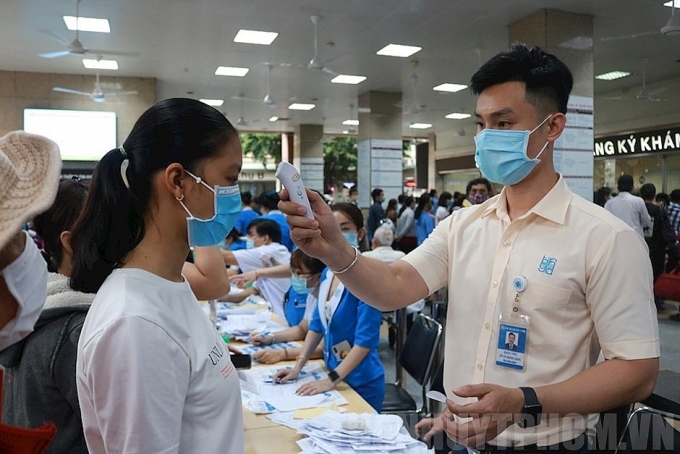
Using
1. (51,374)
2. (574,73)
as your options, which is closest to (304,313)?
(51,374)

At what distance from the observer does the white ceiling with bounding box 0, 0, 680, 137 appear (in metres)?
6.23

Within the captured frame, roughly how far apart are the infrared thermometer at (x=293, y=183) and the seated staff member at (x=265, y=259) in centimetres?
252

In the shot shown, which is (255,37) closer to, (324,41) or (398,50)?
(324,41)

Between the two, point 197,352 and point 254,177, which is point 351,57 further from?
point 254,177

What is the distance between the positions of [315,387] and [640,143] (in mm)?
11206

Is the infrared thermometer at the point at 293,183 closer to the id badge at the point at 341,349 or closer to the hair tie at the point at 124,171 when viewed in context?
the hair tie at the point at 124,171

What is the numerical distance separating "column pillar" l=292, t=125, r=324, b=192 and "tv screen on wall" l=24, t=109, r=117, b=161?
7197 millimetres

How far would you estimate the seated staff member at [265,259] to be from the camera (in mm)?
3992

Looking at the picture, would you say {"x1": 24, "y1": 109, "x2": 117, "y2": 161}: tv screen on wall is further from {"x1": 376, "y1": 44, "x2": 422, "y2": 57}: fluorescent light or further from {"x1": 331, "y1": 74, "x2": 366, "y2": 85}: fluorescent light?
{"x1": 376, "y1": 44, "x2": 422, "y2": 57}: fluorescent light

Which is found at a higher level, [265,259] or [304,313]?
[265,259]

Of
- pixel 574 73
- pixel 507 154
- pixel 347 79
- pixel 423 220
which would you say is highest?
pixel 347 79

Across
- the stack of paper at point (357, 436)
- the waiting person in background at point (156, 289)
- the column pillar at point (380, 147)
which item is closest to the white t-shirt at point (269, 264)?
the stack of paper at point (357, 436)

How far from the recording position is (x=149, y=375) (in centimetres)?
93

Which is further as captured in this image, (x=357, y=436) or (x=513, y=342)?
(x=357, y=436)
